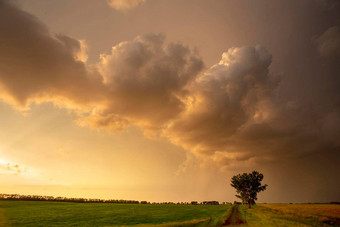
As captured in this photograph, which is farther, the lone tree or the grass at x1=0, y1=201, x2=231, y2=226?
the lone tree

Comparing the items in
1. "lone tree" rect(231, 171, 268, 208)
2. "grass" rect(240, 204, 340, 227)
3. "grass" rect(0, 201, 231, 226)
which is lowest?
"grass" rect(0, 201, 231, 226)

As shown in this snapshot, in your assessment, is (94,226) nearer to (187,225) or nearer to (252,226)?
(187,225)

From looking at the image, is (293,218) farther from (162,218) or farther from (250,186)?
(250,186)

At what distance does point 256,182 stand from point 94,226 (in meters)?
96.6

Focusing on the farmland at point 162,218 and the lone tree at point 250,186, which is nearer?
the farmland at point 162,218

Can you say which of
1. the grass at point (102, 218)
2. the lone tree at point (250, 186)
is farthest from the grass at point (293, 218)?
the lone tree at point (250, 186)

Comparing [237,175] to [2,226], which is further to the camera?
[237,175]

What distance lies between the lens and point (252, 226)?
3003 centimetres

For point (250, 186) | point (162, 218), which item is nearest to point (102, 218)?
point (162, 218)

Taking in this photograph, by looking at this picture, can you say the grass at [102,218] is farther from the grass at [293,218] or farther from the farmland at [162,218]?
the grass at [293,218]

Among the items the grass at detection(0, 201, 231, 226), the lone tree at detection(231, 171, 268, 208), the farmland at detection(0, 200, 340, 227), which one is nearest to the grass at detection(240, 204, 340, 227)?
the farmland at detection(0, 200, 340, 227)

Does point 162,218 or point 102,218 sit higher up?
point 162,218

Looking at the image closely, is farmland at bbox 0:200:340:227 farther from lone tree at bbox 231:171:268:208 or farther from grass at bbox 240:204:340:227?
lone tree at bbox 231:171:268:208

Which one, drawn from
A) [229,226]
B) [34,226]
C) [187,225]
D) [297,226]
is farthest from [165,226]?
[34,226]
